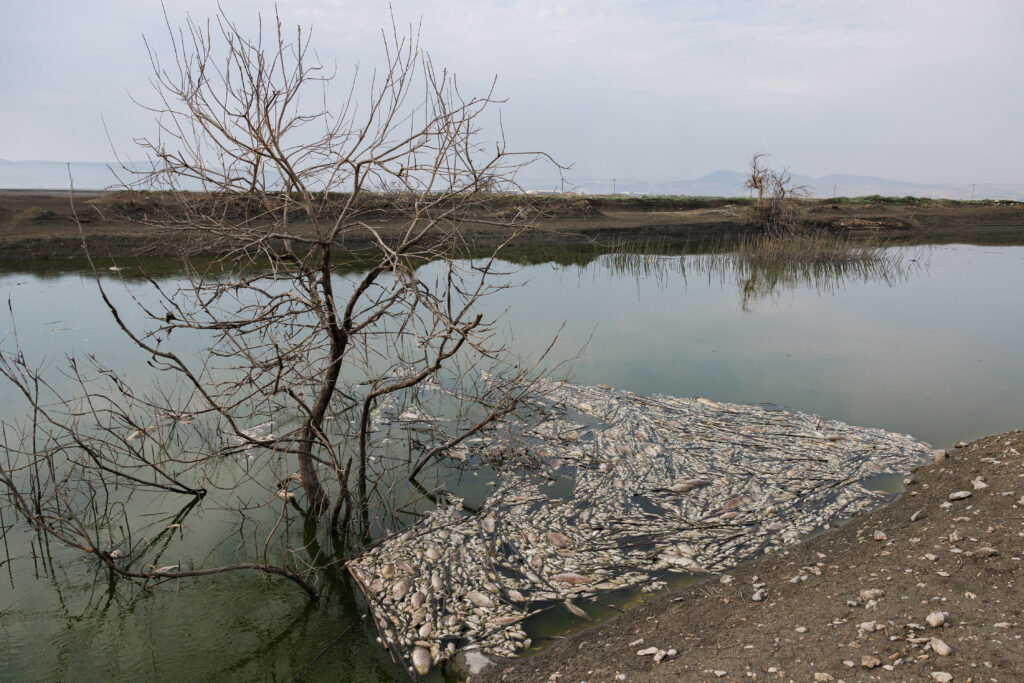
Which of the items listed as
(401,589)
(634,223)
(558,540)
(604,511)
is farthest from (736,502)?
(634,223)

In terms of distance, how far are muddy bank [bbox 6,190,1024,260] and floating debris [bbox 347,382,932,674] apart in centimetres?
789

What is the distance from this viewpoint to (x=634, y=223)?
2488cm

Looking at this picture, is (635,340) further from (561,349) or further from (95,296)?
(95,296)

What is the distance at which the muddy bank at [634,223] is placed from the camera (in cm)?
1730

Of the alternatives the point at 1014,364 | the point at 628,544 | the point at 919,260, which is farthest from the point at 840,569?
the point at 919,260

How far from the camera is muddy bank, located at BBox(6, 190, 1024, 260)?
17.3m

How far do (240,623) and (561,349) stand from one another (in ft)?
19.9

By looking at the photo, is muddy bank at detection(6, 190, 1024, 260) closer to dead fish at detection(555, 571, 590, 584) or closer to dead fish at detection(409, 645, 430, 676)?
dead fish at detection(555, 571, 590, 584)

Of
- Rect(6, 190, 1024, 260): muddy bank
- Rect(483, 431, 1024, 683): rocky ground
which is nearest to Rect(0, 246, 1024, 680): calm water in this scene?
Rect(483, 431, 1024, 683): rocky ground

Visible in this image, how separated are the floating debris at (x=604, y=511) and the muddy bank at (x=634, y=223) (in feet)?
25.9

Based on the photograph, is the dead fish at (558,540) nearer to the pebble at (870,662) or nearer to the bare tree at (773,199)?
the pebble at (870,662)

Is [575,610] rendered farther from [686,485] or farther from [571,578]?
[686,485]

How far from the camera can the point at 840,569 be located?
3.65 m

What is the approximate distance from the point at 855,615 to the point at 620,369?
5366 millimetres
